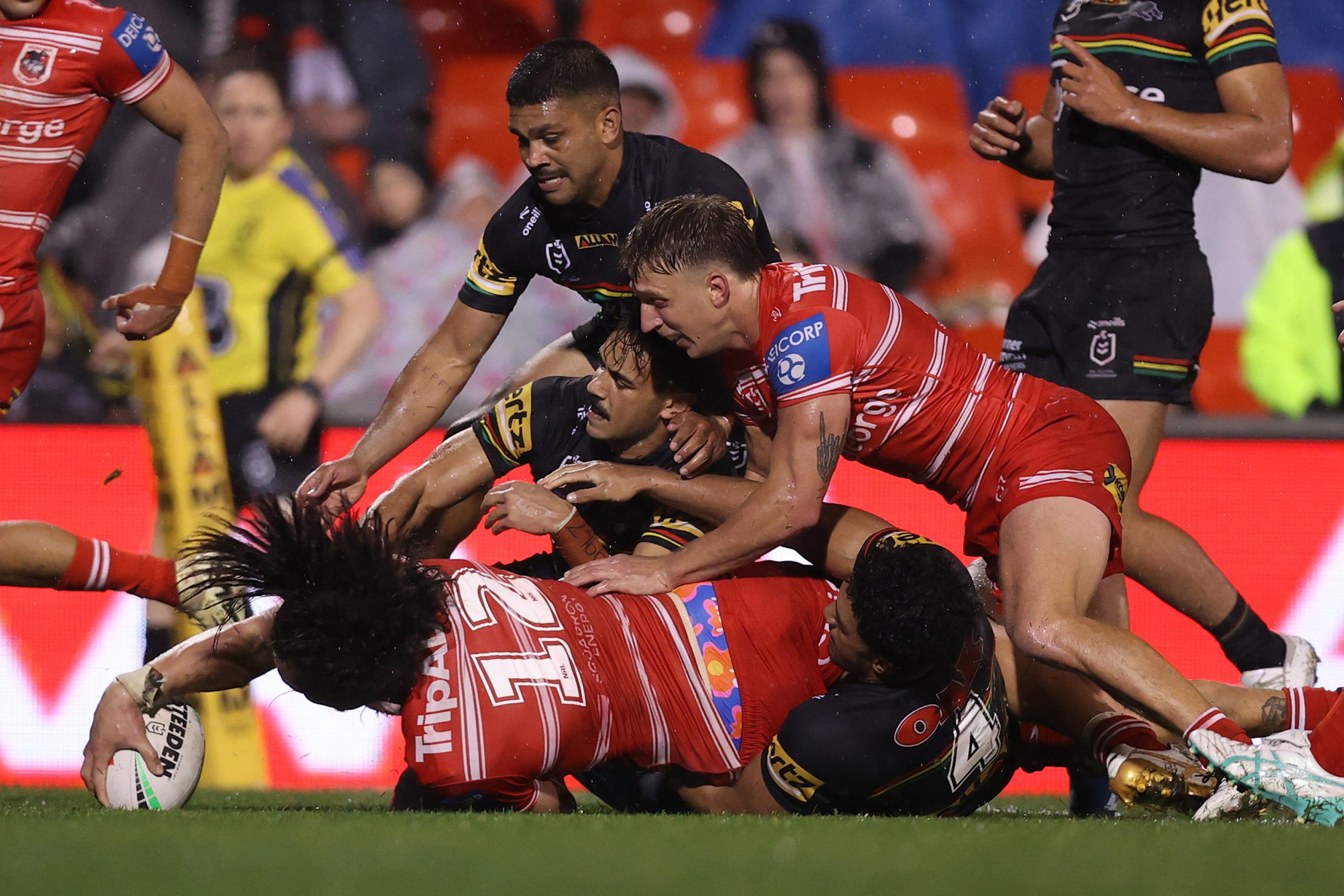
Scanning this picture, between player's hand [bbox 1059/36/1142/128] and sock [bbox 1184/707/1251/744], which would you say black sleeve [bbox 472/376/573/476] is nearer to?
player's hand [bbox 1059/36/1142/128]

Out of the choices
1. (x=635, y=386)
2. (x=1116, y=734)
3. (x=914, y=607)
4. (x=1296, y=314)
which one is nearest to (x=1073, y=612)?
(x=1116, y=734)

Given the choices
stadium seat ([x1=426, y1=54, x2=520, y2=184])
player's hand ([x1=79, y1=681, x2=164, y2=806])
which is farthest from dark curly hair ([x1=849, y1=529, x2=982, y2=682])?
stadium seat ([x1=426, y1=54, x2=520, y2=184])

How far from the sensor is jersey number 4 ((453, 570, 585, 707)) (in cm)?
262

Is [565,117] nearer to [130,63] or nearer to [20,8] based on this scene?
[130,63]

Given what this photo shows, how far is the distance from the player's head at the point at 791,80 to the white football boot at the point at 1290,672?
252 cm

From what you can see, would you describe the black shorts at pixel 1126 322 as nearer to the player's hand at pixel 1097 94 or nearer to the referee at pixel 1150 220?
the referee at pixel 1150 220

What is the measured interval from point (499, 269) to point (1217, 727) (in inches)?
91.7

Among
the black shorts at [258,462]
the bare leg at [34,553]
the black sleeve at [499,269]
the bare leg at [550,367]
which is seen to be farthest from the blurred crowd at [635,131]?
the bare leg at [34,553]

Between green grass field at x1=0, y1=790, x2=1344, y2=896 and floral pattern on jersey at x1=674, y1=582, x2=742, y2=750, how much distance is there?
341mm

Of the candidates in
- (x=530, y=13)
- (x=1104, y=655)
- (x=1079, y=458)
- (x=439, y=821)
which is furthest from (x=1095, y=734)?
(x=530, y=13)

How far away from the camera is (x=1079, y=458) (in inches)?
127

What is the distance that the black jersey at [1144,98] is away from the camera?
3.90 m

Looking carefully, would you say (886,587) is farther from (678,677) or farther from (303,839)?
(303,839)

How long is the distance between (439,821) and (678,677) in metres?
0.62
